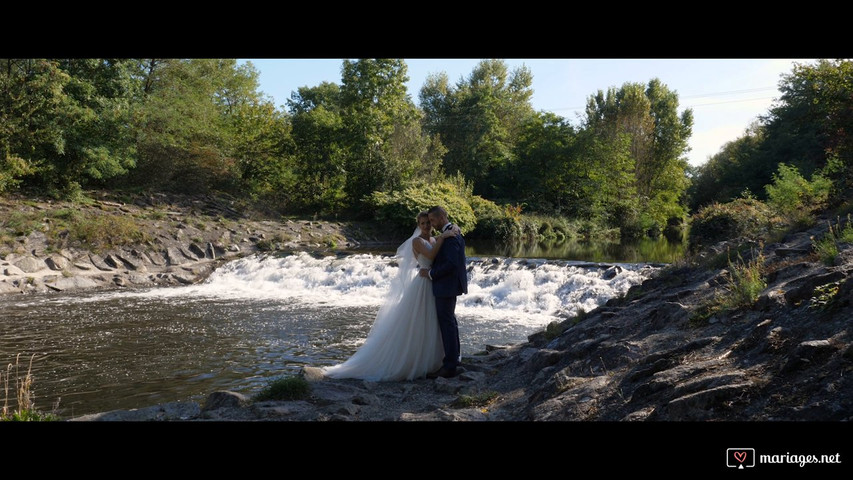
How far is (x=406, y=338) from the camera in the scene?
6.79 metres

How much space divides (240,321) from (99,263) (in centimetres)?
772

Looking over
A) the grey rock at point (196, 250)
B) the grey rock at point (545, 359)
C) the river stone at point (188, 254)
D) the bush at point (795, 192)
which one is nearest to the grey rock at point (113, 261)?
the river stone at point (188, 254)

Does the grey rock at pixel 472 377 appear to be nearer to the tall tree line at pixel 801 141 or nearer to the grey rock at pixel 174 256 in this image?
the tall tree line at pixel 801 141

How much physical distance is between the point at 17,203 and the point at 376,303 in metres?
13.9

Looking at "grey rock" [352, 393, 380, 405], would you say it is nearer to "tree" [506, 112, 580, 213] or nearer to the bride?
the bride

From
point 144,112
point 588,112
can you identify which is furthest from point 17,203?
point 588,112

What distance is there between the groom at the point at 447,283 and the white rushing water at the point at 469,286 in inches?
236

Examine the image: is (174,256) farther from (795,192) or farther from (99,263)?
(795,192)

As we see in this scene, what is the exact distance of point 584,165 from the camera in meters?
37.5

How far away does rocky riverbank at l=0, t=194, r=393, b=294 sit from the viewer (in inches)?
620

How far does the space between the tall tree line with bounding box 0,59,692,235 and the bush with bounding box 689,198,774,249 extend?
705 inches

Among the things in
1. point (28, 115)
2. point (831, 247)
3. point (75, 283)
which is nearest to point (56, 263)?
point (75, 283)
